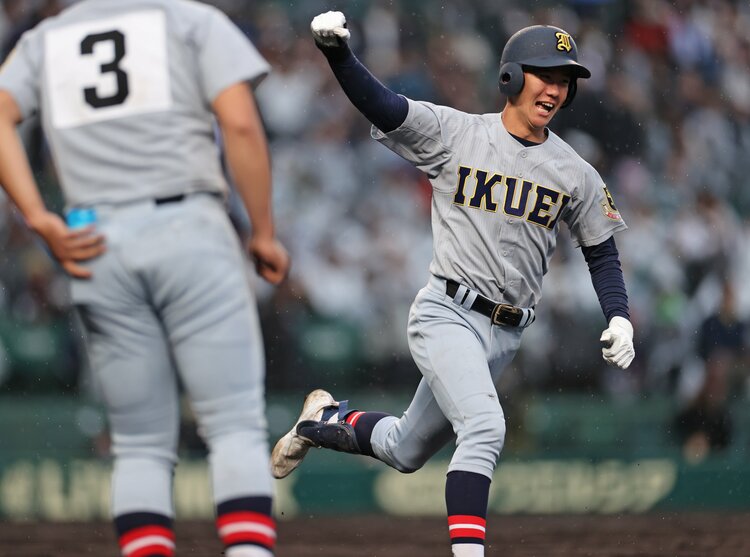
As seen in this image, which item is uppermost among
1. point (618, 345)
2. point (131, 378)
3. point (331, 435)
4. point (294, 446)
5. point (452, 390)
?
point (131, 378)

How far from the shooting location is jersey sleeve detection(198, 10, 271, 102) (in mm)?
3316

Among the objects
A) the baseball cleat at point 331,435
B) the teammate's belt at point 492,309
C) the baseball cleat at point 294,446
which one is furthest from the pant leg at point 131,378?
the baseball cleat at point 294,446

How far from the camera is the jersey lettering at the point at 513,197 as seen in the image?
478 cm

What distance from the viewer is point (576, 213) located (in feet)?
16.3

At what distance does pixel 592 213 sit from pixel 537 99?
48cm

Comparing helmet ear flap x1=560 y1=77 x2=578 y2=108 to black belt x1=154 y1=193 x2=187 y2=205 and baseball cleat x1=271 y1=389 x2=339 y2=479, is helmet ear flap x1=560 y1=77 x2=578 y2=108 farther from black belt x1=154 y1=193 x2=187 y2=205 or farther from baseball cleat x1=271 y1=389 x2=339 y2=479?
black belt x1=154 y1=193 x2=187 y2=205

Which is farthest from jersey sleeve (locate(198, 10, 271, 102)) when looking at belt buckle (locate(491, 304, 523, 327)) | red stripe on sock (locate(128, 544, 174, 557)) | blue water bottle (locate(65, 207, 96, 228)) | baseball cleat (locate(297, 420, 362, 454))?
baseball cleat (locate(297, 420, 362, 454))

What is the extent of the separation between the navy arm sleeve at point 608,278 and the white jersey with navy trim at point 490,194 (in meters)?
0.23

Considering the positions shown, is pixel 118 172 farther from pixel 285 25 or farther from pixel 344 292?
pixel 285 25

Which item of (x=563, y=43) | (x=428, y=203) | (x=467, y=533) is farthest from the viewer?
(x=428, y=203)

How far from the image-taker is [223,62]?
10.9ft

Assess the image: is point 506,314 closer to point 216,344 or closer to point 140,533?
point 216,344

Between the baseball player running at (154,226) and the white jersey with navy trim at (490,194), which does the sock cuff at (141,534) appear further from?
the white jersey with navy trim at (490,194)

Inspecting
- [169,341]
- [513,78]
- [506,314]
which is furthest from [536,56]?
[169,341]
